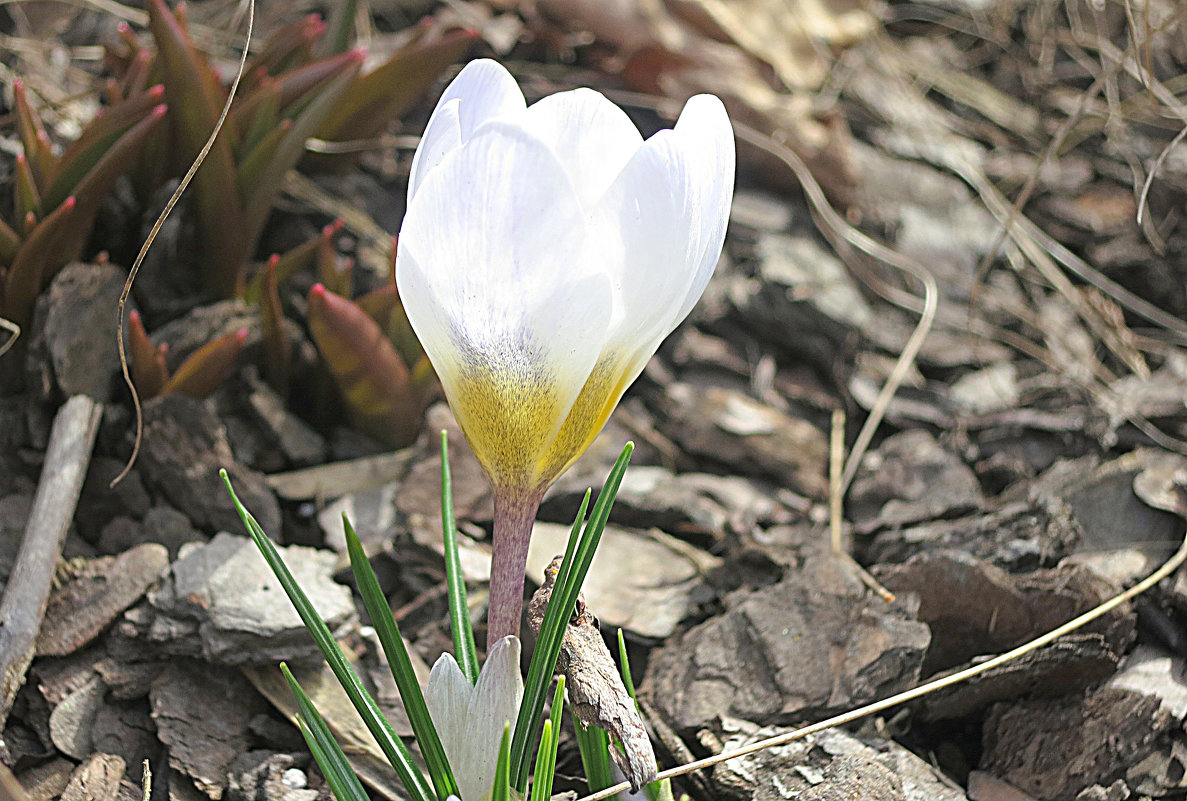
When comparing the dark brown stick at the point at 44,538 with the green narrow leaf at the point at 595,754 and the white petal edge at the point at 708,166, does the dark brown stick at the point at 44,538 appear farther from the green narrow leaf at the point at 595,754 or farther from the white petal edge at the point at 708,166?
the white petal edge at the point at 708,166

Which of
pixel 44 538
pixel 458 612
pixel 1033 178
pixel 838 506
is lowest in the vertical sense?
pixel 838 506

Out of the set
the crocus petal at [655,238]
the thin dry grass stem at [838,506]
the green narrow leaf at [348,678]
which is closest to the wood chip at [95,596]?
the green narrow leaf at [348,678]

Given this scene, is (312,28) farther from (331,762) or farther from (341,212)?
(331,762)

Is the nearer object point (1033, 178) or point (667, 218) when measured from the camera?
point (667, 218)

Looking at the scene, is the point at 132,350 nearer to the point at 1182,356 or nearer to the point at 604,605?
the point at 604,605

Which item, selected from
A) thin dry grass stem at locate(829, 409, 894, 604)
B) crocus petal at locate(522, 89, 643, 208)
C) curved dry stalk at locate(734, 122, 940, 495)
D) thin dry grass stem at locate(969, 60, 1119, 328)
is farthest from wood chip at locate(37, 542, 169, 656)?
thin dry grass stem at locate(969, 60, 1119, 328)

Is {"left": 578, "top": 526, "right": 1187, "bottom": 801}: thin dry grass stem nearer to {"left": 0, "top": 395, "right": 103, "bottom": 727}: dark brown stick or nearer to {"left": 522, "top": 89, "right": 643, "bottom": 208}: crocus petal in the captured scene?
{"left": 522, "top": 89, "right": 643, "bottom": 208}: crocus petal

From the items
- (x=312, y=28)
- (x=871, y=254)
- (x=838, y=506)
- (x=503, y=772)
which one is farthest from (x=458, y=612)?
(x=871, y=254)
